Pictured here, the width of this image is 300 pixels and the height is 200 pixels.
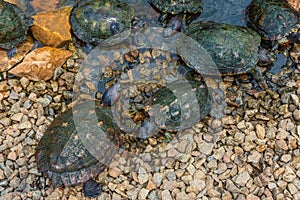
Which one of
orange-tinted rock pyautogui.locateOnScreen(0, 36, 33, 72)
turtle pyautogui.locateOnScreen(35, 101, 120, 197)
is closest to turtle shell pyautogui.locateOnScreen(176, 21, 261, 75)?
turtle pyautogui.locateOnScreen(35, 101, 120, 197)

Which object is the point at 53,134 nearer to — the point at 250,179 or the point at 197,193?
the point at 197,193

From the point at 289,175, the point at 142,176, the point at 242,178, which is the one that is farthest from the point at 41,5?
the point at 289,175

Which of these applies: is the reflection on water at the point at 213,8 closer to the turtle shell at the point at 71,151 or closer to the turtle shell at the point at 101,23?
the turtle shell at the point at 101,23

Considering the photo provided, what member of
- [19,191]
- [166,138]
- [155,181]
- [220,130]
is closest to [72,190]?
Answer: [19,191]

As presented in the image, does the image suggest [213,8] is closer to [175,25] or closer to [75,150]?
[175,25]

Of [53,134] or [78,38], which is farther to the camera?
[78,38]

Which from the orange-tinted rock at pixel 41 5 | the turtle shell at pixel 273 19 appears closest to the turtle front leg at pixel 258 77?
the turtle shell at pixel 273 19

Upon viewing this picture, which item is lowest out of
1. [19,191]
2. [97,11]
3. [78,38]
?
[19,191]
